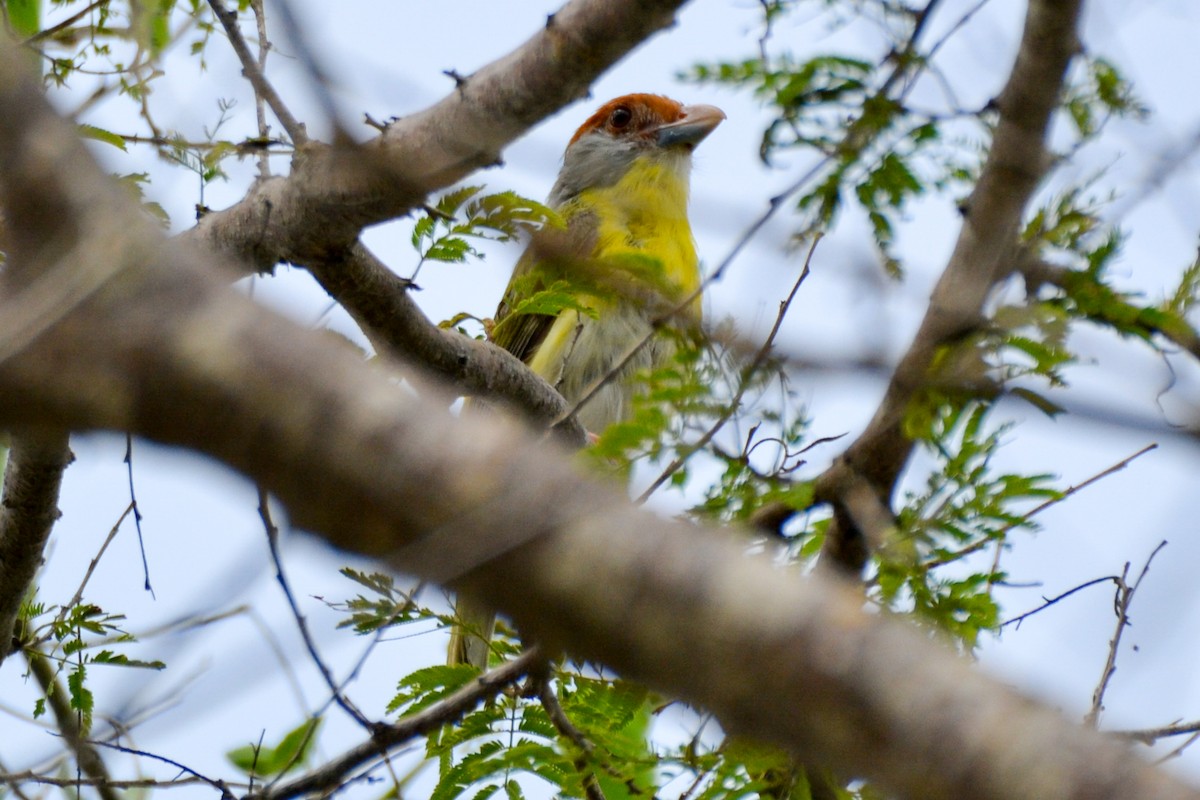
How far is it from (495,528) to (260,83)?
7.56 feet

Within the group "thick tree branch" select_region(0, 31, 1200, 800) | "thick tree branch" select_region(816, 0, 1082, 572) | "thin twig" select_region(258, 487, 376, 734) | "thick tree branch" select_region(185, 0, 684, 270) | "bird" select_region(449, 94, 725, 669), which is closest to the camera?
"thick tree branch" select_region(0, 31, 1200, 800)

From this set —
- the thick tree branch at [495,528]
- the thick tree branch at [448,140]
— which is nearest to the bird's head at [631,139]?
the thick tree branch at [448,140]

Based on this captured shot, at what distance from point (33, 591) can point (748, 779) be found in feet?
8.60

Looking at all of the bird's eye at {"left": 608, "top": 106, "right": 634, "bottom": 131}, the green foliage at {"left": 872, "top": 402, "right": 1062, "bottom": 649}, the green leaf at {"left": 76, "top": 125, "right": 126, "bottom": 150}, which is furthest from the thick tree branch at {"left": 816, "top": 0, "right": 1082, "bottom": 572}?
the bird's eye at {"left": 608, "top": 106, "right": 634, "bottom": 131}

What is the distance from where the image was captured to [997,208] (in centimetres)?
197

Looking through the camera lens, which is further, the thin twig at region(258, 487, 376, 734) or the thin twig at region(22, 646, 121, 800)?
the thin twig at region(22, 646, 121, 800)

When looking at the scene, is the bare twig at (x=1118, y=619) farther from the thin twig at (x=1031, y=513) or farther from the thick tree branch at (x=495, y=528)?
the thick tree branch at (x=495, y=528)

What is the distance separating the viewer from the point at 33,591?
4156mm

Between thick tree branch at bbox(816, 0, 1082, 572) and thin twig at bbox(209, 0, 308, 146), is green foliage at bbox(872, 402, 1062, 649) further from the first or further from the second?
thin twig at bbox(209, 0, 308, 146)

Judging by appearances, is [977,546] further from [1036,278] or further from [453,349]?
[453,349]

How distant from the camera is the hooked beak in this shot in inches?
264

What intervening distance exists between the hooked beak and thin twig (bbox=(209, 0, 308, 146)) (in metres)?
3.72

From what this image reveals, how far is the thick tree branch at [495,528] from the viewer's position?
42.0 inches

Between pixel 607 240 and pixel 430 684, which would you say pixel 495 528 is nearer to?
pixel 430 684
